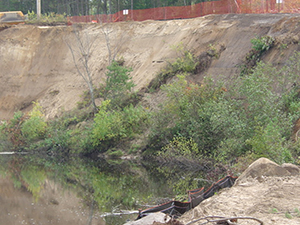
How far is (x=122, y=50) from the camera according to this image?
37312mm

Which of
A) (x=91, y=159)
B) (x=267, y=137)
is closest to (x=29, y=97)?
(x=91, y=159)

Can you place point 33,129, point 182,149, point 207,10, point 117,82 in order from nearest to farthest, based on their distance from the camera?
1. point 182,149
2. point 117,82
3. point 33,129
4. point 207,10

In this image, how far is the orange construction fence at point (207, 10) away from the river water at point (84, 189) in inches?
628

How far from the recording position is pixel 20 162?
26.1 m

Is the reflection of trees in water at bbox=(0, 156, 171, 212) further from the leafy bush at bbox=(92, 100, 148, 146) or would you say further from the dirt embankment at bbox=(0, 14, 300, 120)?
the dirt embankment at bbox=(0, 14, 300, 120)

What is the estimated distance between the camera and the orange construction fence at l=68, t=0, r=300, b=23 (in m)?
31.7

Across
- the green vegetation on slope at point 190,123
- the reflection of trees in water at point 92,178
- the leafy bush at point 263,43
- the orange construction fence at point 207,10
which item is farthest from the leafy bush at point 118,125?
the orange construction fence at point 207,10

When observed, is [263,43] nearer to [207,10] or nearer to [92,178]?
[207,10]

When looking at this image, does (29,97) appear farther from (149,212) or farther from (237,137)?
(149,212)

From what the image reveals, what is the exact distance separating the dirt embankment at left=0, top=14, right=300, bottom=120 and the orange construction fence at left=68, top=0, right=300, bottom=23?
53.3 inches

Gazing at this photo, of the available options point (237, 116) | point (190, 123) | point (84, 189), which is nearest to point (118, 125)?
point (190, 123)

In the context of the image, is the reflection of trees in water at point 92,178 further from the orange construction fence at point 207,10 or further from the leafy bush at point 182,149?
the orange construction fence at point 207,10

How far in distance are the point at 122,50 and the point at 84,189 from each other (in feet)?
68.6

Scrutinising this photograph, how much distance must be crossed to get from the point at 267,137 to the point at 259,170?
371 centimetres
